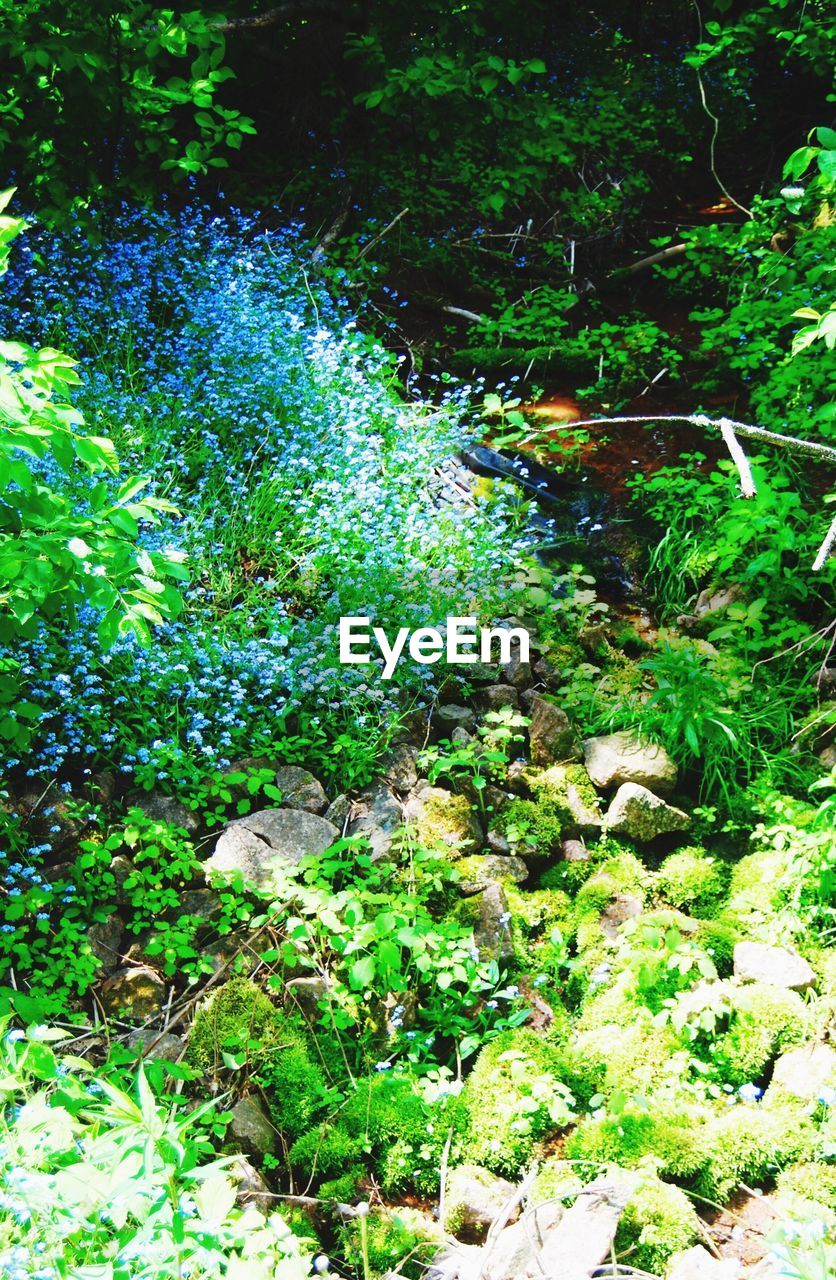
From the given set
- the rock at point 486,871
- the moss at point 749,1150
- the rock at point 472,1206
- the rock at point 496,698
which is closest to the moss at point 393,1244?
the rock at point 472,1206

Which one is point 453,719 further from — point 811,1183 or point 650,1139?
point 811,1183

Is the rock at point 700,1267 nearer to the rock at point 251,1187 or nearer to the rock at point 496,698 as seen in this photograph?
the rock at point 251,1187

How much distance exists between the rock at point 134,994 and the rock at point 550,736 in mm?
1675

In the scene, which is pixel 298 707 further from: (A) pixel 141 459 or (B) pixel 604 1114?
(B) pixel 604 1114

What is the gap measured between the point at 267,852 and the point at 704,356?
Result: 4381mm

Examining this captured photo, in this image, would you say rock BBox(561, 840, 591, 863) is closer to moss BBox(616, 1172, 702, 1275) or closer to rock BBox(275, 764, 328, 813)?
rock BBox(275, 764, 328, 813)

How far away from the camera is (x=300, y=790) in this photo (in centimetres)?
369

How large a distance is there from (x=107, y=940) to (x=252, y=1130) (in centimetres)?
72

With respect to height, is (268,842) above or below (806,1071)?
above

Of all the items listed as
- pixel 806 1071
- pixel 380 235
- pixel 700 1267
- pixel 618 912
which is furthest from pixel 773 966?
pixel 380 235

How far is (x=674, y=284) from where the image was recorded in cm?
723

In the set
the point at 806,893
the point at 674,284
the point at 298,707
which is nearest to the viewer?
the point at 806,893

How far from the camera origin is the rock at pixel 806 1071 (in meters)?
3.05

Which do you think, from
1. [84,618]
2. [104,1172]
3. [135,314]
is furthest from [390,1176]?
[135,314]
